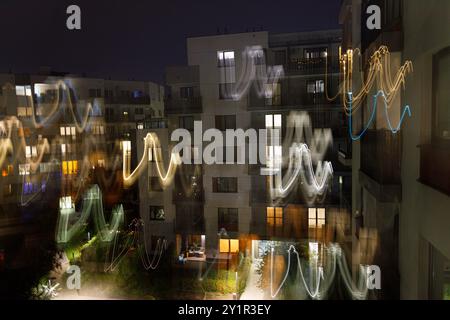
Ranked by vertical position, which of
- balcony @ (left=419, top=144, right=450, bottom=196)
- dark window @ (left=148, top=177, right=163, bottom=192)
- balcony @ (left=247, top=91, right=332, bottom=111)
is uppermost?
balcony @ (left=247, top=91, right=332, bottom=111)

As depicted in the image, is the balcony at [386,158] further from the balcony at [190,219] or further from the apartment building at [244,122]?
the balcony at [190,219]

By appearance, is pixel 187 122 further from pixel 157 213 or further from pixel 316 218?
pixel 316 218

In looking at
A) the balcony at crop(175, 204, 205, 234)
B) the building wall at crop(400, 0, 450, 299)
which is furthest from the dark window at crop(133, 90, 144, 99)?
the building wall at crop(400, 0, 450, 299)

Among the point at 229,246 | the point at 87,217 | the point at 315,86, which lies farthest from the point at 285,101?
the point at 87,217

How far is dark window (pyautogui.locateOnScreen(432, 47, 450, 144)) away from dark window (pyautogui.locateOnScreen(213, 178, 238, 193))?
4203mm

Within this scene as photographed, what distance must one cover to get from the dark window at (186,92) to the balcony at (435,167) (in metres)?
4.86

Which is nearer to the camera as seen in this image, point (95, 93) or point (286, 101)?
point (286, 101)

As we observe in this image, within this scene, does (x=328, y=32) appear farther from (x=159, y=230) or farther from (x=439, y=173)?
(x=159, y=230)

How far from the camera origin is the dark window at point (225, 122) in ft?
20.7

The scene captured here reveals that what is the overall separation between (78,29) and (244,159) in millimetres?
3441

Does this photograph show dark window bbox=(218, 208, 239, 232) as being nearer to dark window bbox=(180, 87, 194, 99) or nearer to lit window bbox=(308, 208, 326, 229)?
lit window bbox=(308, 208, 326, 229)

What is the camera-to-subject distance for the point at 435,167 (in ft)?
7.27

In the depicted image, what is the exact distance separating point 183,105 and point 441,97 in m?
4.91

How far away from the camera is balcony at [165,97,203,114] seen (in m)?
6.46
